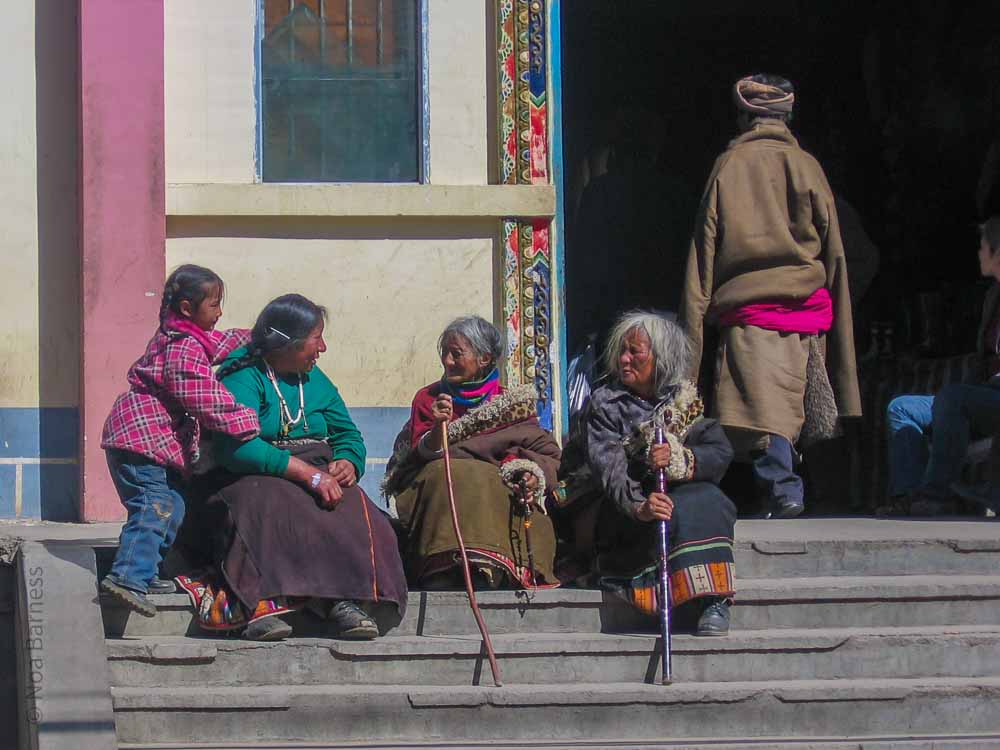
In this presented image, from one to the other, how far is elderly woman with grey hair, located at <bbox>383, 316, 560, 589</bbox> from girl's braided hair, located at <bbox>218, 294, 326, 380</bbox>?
0.56m

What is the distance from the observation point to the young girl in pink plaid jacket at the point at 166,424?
19.3ft

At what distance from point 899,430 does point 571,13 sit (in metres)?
4.49

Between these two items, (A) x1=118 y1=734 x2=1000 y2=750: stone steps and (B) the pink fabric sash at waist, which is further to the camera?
(B) the pink fabric sash at waist

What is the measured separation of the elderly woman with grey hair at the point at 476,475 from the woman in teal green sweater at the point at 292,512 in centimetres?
19

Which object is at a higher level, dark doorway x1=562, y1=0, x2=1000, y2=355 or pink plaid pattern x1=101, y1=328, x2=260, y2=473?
dark doorway x1=562, y1=0, x2=1000, y2=355

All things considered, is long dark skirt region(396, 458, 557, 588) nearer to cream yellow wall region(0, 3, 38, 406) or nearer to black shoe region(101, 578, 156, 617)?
black shoe region(101, 578, 156, 617)

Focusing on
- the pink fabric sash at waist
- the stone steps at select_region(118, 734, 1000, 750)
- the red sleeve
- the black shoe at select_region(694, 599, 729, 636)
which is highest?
the pink fabric sash at waist

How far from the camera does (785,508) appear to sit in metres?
7.38

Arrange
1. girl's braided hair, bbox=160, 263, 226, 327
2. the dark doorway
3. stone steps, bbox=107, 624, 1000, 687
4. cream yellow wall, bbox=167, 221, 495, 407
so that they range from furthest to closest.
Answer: the dark doorway → cream yellow wall, bbox=167, 221, 495, 407 → girl's braided hair, bbox=160, 263, 226, 327 → stone steps, bbox=107, 624, 1000, 687

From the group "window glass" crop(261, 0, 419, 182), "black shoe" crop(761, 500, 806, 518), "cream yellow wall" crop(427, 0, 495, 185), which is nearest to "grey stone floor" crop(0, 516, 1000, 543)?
"black shoe" crop(761, 500, 806, 518)

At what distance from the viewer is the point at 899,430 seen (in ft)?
25.2

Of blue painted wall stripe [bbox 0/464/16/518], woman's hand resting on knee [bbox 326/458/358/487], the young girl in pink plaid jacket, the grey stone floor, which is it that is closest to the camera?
the young girl in pink plaid jacket

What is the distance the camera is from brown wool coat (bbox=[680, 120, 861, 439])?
745 cm

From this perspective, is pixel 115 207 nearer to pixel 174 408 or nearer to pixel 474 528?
pixel 174 408
